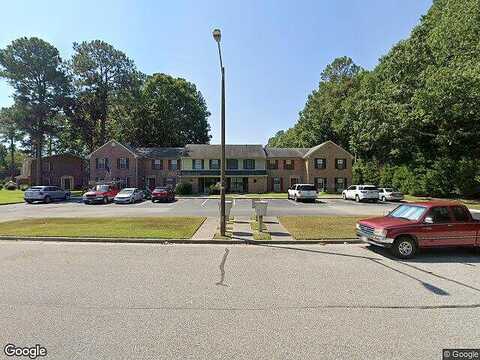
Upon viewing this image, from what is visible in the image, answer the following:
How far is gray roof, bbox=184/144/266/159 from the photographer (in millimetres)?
53312

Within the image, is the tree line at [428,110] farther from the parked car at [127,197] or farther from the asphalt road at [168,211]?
the parked car at [127,197]

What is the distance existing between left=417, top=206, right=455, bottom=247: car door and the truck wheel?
11.9 inches

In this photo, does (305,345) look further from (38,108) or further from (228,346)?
(38,108)

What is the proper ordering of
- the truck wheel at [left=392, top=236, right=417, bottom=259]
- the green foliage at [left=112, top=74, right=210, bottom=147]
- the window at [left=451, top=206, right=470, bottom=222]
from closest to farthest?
the truck wheel at [left=392, top=236, right=417, bottom=259] < the window at [left=451, top=206, right=470, bottom=222] < the green foliage at [left=112, top=74, right=210, bottom=147]

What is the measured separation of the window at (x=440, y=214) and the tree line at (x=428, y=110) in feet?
83.6

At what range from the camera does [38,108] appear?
5006 centimetres

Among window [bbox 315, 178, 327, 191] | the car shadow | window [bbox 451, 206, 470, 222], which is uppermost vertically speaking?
window [bbox 315, 178, 327, 191]

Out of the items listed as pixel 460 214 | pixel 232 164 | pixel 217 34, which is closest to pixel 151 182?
pixel 232 164

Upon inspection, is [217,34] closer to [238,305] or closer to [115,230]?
[115,230]

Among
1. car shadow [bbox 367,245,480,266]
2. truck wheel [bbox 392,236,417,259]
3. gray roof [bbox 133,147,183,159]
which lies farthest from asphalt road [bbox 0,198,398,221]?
gray roof [bbox 133,147,183,159]

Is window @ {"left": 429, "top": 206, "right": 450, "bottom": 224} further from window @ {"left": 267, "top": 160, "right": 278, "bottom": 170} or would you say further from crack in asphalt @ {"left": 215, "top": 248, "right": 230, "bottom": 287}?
window @ {"left": 267, "top": 160, "right": 278, "bottom": 170}

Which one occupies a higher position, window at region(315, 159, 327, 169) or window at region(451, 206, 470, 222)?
window at region(315, 159, 327, 169)

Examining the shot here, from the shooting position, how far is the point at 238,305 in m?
6.19

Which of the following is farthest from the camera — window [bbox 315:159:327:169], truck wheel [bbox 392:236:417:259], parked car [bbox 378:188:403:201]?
window [bbox 315:159:327:169]
